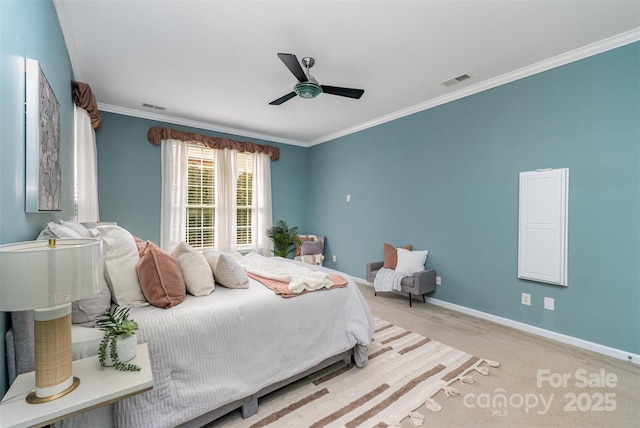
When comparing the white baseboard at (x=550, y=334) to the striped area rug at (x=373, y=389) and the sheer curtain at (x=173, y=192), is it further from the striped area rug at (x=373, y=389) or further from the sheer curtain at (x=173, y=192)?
the sheer curtain at (x=173, y=192)

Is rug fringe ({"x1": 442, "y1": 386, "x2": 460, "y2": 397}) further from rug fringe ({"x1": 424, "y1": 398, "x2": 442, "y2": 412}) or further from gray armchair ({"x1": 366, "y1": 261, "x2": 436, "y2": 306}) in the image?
gray armchair ({"x1": 366, "y1": 261, "x2": 436, "y2": 306})

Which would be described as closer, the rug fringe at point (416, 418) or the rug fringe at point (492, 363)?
the rug fringe at point (416, 418)

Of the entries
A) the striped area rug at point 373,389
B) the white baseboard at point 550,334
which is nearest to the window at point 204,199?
the striped area rug at point 373,389

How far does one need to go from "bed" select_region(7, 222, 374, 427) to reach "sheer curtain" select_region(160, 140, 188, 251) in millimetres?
3113

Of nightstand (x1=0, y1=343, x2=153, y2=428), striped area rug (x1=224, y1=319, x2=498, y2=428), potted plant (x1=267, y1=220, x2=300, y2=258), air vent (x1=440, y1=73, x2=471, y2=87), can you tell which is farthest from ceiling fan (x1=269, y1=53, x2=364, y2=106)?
potted plant (x1=267, y1=220, x2=300, y2=258)

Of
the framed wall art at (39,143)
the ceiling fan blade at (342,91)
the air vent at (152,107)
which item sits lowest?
the framed wall art at (39,143)

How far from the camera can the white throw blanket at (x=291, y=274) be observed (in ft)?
7.11

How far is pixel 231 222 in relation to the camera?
17.3ft

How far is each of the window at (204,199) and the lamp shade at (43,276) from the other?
4.28 meters

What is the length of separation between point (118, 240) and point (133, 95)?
300cm

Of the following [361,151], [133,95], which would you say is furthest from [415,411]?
[133,95]

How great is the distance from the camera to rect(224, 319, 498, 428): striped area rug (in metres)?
1.78

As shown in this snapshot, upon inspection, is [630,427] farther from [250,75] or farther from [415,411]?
[250,75]

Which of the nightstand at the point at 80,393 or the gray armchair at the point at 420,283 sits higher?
the nightstand at the point at 80,393
